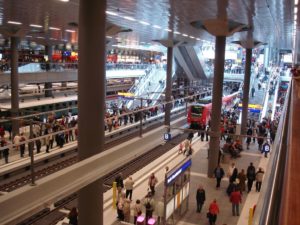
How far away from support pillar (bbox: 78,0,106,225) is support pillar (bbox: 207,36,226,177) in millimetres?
Result: 12016

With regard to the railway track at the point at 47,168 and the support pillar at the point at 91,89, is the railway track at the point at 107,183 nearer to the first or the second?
the railway track at the point at 47,168

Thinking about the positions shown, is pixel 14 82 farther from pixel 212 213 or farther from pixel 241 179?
pixel 212 213

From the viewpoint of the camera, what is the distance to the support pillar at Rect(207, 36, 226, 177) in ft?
58.4

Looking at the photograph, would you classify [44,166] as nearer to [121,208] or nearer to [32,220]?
[32,220]

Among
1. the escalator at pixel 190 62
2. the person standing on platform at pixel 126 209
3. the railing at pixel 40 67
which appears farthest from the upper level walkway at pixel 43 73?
the person standing on platform at pixel 126 209

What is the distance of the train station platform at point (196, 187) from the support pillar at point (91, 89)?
409cm

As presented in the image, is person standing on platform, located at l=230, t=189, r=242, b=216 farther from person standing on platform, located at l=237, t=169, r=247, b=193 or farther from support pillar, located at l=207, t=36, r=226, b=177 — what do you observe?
support pillar, located at l=207, t=36, r=226, b=177

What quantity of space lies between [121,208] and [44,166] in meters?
7.08

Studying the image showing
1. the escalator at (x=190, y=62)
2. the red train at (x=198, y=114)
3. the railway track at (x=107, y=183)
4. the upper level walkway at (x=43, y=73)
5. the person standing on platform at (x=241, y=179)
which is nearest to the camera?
the railway track at (x=107, y=183)

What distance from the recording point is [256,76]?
146ft

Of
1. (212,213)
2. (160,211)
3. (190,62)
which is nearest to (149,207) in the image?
(160,211)

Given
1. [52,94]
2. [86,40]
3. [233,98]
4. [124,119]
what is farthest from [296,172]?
[233,98]

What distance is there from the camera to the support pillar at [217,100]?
17.8m

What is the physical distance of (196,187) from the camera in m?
17.1
